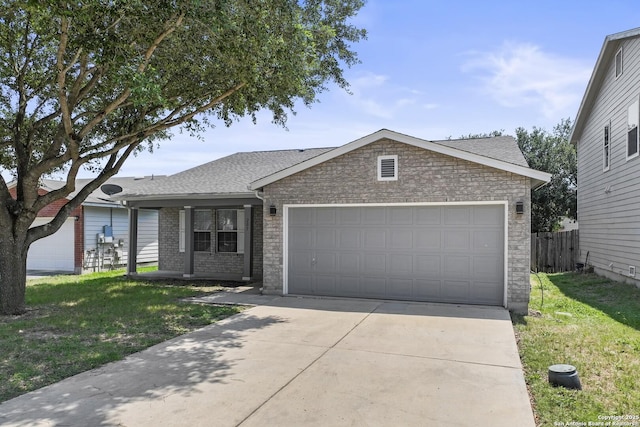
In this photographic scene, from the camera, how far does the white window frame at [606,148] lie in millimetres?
13477

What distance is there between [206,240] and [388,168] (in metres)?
8.00

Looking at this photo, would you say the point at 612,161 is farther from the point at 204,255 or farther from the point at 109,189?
the point at 109,189

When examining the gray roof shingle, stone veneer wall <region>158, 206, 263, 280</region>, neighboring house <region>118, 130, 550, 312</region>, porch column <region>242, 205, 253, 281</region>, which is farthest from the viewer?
stone veneer wall <region>158, 206, 263, 280</region>

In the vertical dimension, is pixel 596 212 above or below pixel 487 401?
above

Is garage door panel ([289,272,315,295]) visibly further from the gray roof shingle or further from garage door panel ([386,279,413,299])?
the gray roof shingle

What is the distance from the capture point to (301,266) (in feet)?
35.2

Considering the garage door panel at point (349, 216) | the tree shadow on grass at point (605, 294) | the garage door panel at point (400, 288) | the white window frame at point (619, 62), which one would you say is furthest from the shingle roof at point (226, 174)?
the white window frame at point (619, 62)

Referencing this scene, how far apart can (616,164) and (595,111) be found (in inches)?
137

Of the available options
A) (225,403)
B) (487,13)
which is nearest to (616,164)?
(487,13)

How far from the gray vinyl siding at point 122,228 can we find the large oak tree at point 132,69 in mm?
5458

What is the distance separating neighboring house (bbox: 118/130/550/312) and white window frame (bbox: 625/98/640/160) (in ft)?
9.18

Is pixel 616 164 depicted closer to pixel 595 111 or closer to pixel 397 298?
pixel 595 111

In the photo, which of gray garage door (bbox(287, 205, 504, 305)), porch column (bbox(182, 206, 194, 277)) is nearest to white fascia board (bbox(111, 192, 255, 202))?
porch column (bbox(182, 206, 194, 277))

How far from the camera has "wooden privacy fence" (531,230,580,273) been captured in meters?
17.1
